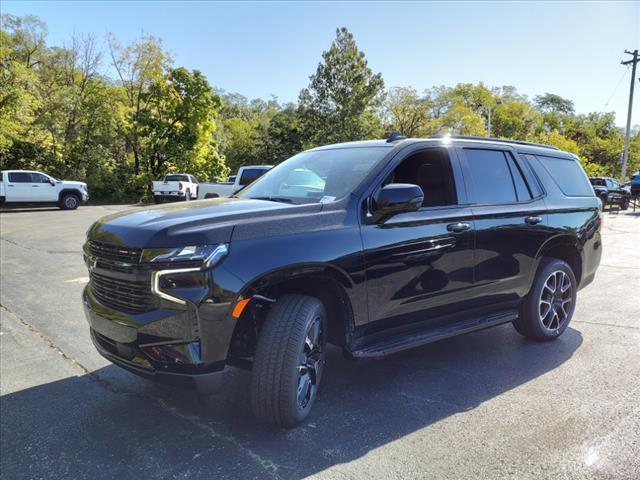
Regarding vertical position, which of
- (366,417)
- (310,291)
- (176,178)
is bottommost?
(366,417)

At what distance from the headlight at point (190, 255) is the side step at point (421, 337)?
1.20m

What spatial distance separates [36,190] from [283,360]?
2332 centimetres

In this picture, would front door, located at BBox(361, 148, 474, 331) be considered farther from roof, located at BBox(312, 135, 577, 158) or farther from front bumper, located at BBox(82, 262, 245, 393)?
front bumper, located at BBox(82, 262, 245, 393)

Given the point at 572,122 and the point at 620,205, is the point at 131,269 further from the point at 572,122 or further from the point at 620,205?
the point at 572,122

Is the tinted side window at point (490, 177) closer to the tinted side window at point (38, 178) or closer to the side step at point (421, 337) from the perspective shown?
the side step at point (421, 337)

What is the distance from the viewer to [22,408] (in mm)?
3311

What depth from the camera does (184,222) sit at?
2.70 meters

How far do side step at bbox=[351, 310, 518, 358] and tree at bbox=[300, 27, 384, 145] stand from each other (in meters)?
38.9

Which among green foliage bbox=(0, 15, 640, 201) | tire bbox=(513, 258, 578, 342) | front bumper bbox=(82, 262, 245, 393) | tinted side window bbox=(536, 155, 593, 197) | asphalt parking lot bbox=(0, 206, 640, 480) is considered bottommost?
asphalt parking lot bbox=(0, 206, 640, 480)

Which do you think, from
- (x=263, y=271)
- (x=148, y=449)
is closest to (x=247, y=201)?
(x=263, y=271)

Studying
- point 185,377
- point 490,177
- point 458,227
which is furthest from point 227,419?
point 490,177

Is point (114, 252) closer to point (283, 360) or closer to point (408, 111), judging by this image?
point (283, 360)

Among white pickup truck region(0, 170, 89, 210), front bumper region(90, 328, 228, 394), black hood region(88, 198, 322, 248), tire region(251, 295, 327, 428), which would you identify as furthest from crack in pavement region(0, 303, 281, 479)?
white pickup truck region(0, 170, 89, 210)

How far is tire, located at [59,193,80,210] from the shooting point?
22.6 m
